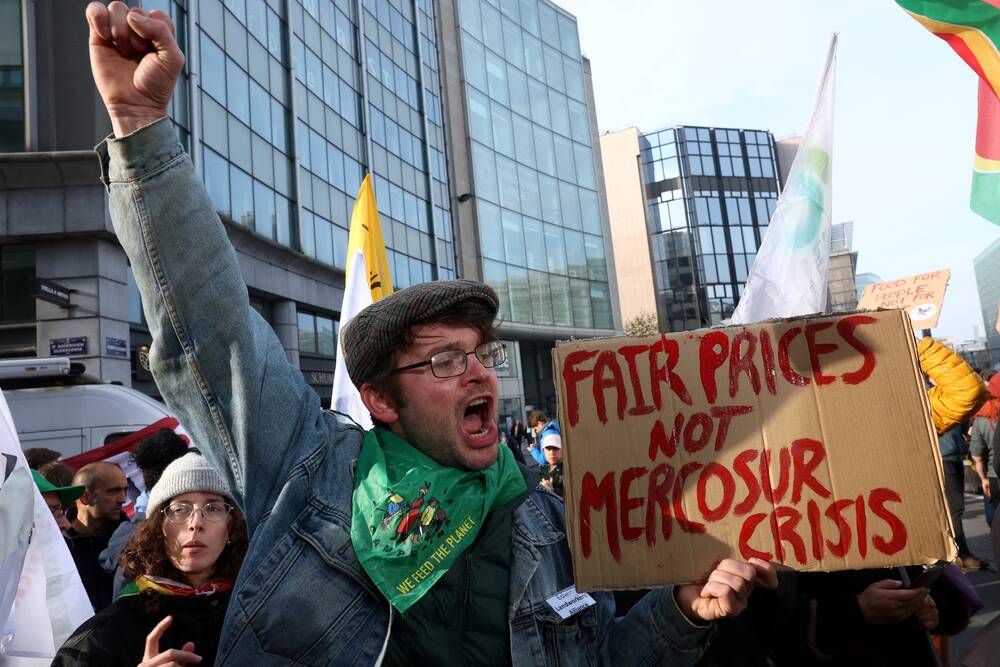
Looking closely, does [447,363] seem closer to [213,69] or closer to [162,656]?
[162,656]

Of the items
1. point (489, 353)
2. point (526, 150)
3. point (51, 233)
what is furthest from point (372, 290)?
point (526, 150)

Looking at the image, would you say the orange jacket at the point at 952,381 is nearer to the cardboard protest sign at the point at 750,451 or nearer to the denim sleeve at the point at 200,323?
the cardboard protest sign at the point at 750,451

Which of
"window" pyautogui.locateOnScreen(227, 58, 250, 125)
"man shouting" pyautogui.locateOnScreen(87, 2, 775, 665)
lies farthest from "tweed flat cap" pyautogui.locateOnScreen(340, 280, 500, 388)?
"window" pyautogui.locateOnScreen(227, 58, 250, 125)

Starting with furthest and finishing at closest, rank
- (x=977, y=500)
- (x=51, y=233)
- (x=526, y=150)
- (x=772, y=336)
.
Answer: (x=526, y=150), (x=51, y=233), (x=977, y=500), (x=772, y=336)

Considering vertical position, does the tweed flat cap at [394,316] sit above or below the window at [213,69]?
below

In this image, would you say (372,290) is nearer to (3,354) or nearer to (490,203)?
(3,354)

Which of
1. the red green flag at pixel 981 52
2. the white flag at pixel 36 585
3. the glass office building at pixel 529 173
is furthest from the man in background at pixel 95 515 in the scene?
the glass office building at pixel 529 173

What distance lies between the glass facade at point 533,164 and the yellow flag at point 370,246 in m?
25.7

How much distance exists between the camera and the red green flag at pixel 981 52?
3100mm

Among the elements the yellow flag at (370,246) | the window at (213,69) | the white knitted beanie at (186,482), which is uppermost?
the window at (213,69)

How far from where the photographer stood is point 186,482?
2.57 metres

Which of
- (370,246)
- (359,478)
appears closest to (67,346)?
(370,246)

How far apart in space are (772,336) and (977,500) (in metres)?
11.6

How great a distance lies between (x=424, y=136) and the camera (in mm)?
27781
